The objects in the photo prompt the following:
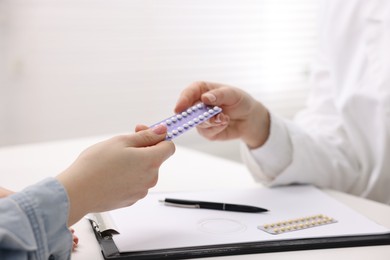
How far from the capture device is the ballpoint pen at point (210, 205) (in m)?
0.71

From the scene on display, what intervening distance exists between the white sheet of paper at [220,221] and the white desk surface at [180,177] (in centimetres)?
3

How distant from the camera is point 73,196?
50 cm

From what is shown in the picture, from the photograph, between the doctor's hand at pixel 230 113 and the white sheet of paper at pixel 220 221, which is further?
the doctor's hand at pixel 230 113

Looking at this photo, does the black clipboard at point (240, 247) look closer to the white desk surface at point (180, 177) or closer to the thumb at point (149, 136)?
the white desk surface at point (180, 177)

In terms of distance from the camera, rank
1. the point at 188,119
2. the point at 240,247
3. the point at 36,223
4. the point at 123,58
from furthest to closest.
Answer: the point at 123,58
the point at 188,119
the point at 240,247
the point at 36,223

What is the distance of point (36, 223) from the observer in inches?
18.4

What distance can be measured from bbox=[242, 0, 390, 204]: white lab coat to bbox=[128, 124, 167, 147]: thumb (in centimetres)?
32

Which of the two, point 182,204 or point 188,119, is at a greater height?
point 188,119

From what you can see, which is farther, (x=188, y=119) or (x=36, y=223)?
(x=188, y=119)

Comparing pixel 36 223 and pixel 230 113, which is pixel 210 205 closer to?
pixel 230 113

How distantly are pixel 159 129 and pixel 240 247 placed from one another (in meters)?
0.16

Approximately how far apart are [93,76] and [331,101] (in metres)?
0.76

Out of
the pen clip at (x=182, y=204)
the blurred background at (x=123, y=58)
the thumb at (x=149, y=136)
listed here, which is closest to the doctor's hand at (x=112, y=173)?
the thumb at (x=149, y=136)

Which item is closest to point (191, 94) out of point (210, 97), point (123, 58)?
point (210, 97)
